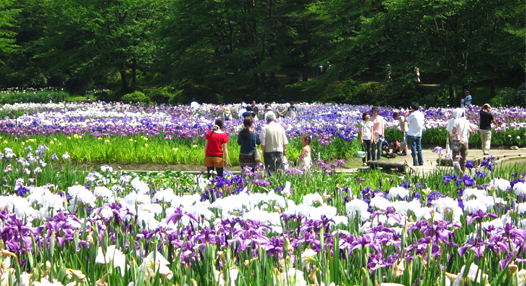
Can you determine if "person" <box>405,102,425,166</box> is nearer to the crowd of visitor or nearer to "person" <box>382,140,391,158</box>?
the crowd of visitor

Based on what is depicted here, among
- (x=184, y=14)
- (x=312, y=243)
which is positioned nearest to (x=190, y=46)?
(x=184, y=14)

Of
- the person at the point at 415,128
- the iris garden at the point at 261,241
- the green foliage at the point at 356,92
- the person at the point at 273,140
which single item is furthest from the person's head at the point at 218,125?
the green foliage at the point at 356,92

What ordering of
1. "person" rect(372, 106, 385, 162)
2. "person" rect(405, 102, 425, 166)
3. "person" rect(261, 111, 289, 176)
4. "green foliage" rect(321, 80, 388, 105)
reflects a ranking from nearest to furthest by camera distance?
"person" rect(261, 111, 289, 176)
"person" rect(405, 102, 425, 166)
"person" rect(372, 106, 385, 162)
"green foliage" rect(321, 80, 388, 105)

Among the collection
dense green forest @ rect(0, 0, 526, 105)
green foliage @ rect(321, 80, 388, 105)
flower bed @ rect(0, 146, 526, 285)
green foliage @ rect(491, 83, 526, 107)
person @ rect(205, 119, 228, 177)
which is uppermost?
dense green forest @ rect(0, 0, 526, 105)

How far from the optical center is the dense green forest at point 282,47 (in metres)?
22.8

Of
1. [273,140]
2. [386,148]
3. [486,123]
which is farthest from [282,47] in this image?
[273,140]

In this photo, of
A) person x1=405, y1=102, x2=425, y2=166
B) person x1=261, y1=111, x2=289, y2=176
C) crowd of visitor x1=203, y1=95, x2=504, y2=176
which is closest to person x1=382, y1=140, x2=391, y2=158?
crowd of visitor x1=203, y1=95, x2=504, y2=176

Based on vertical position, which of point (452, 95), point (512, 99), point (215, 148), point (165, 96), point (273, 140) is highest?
point (165, 96)

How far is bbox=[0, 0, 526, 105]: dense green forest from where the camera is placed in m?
22.8

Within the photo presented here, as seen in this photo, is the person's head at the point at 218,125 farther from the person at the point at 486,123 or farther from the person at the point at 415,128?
the person at the point at 486,123

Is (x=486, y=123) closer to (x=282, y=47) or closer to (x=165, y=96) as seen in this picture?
(x=282, y=47)

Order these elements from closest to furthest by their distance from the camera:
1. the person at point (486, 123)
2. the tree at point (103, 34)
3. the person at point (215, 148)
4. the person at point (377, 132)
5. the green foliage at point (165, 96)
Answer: the person at point (215, 148), the person at point (377, 132), the person at point (486, 123), the green foliage at point (165, 96), the tree at point (103, 34)

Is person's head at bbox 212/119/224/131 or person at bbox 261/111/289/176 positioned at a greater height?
person's head at bbox 212/119/224/131

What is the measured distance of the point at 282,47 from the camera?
33656 millimetres
